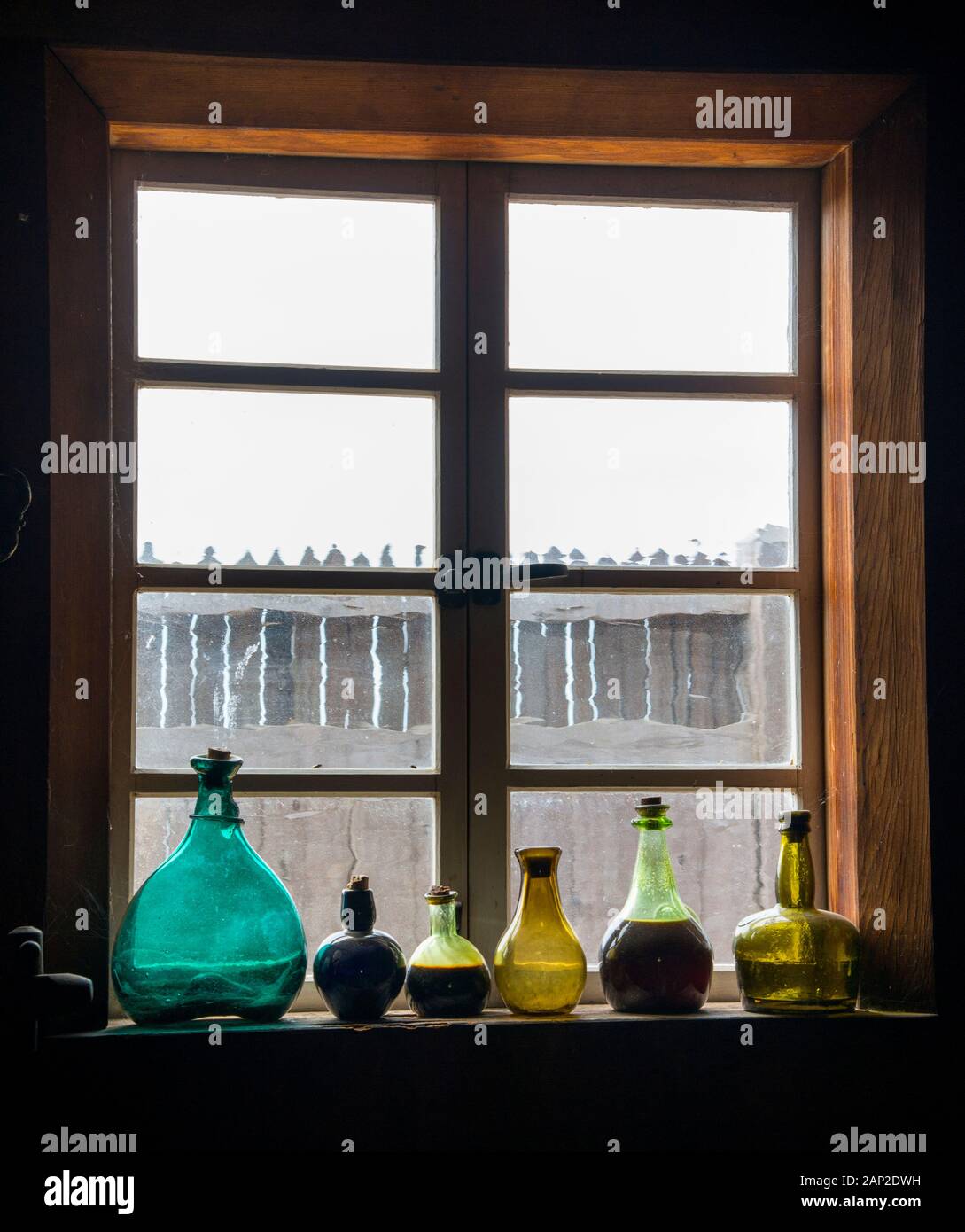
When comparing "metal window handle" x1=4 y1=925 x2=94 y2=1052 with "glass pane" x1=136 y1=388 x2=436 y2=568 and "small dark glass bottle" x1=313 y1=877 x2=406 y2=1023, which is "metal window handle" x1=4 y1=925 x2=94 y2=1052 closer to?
"small dark glass bottle" x1=313 y1=877 x2=406 y2=1023

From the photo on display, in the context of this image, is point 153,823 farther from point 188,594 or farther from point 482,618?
point 482,618

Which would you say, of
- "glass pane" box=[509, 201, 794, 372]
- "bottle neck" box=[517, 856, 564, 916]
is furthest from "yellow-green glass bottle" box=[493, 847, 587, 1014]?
"glass pane" box=[509, 201, 794, 372]

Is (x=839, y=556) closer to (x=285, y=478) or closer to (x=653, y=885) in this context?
(x=653, y=885)

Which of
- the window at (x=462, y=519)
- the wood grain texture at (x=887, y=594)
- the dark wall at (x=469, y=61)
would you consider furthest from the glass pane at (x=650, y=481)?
the dark wall at (x=469, y=61)

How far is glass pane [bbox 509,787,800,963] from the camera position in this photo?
5.01 feet

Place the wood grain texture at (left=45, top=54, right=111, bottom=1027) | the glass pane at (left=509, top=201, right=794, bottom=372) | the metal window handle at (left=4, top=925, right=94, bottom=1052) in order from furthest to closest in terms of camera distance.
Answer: the glass pane at (left=509, top=201, right=794, bottom=372) → the wood grain texture at (left=45, top=54, right=111, bottom=1027) → the metal window handle at (left=4, top=925, right=94, bottom=1052)

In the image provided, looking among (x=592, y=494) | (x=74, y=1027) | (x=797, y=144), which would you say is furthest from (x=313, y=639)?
(x=797, y=144)

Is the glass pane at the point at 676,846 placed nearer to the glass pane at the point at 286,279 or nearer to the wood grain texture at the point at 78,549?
the wood grain texture at the point at 78,549

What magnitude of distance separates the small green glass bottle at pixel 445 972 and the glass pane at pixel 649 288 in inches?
28.9

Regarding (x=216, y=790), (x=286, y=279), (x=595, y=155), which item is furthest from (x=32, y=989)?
(x=595, y=155)

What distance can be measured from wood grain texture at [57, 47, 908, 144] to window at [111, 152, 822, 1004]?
0.29 ft

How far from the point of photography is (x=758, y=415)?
63.6 inches

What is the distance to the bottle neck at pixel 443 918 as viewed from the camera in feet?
4.57

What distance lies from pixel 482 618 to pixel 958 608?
1.96 ft
